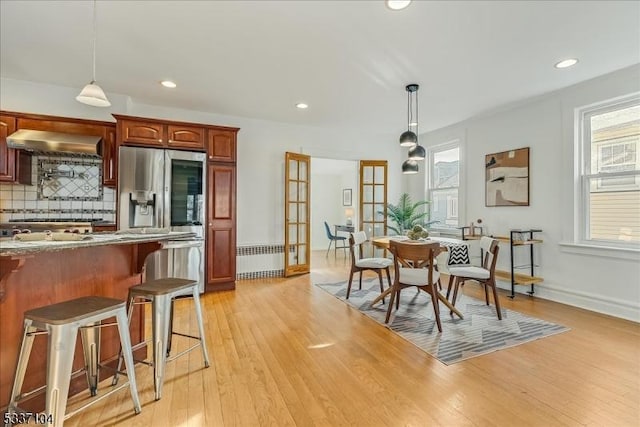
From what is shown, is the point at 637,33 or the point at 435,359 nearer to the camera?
the point at 435,359

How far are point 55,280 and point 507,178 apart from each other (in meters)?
5.06

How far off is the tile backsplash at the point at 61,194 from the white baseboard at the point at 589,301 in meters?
5.65

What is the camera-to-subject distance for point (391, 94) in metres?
3.88

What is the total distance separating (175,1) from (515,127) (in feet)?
14.3

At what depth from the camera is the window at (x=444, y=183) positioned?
537 cm

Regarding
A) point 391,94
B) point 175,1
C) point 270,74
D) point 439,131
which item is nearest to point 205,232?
point 270,74

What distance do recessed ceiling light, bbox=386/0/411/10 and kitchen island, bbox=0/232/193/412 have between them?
218 cm

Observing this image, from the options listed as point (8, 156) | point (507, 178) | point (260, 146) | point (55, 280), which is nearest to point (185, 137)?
point (260, 146)

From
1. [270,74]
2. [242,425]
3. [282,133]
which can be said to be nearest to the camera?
[242,425]

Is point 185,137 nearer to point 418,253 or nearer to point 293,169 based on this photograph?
point 293,169

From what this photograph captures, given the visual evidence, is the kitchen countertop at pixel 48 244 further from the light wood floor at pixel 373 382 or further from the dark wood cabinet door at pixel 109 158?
the dark wood cabinet door at pixel 109 158

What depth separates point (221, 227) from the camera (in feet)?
13.9

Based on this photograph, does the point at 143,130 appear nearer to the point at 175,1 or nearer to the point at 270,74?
the point at 270,74

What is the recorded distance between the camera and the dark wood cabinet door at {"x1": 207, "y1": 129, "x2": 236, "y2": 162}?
13.7ft
